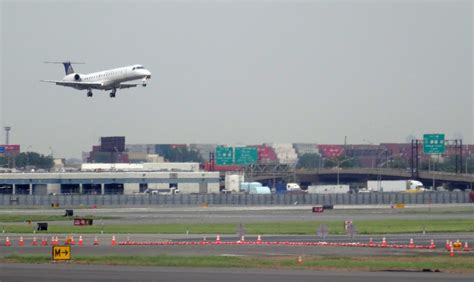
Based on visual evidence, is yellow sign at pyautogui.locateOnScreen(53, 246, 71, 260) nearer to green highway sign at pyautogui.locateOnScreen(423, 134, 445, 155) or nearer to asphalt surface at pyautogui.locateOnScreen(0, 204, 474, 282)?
asphalt surface at pyautogui.locateOnScreen(0, 204, 474, 282)

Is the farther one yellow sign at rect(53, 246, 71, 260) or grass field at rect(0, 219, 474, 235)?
grass field at rect(0, 219, 474, 235)

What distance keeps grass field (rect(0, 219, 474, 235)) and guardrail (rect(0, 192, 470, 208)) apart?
2048 inches

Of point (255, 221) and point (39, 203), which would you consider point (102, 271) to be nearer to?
point (255, 221)

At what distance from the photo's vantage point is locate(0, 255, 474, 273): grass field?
53344 millimetres

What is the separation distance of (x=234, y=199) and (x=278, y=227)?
2568 inches

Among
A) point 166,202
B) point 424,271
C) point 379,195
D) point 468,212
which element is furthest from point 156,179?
point 424,271

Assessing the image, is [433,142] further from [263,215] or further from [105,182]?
[105,182]

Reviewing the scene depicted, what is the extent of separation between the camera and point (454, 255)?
6069 centimetres

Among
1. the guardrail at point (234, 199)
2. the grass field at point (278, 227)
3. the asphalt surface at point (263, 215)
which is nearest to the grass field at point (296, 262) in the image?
the grass field at point (278, 227)

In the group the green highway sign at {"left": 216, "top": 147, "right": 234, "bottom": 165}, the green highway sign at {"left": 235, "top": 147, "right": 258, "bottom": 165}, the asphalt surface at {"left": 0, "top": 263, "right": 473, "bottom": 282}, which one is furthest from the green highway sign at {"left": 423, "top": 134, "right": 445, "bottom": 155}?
the asphalt surface at {"left": 0, "top": 263, "right": 473, "bottom": 282}

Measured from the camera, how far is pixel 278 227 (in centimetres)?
9419

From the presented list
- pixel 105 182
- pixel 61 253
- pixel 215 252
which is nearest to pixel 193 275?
pixel 61 253

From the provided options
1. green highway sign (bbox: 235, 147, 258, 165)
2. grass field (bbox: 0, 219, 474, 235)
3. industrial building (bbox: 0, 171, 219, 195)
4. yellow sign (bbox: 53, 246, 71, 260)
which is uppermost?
green highway sign (bbox: 235, 147, 258, 165)

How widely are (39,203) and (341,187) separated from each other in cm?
6686
